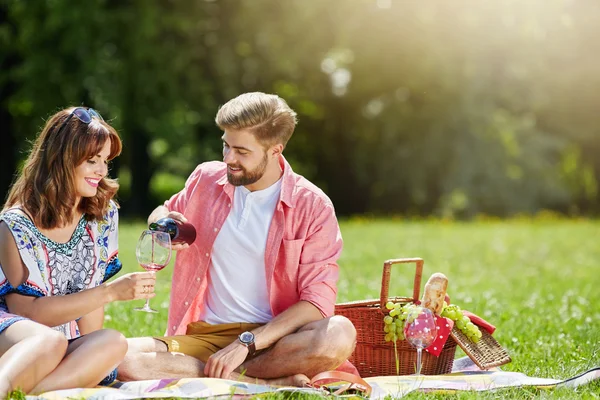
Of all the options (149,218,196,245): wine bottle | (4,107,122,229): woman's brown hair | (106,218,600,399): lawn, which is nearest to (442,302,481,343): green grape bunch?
(106,218,600,399): lawn

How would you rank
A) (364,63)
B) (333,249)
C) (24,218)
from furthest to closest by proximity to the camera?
(364,63) → (333,249) → (24,218)

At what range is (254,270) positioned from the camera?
15.7ft

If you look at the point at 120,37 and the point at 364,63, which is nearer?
the point at 120,37

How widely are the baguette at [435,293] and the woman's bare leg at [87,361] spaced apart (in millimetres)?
1843

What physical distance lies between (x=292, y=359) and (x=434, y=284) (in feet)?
3.37

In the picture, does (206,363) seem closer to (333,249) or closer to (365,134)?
(333,249)

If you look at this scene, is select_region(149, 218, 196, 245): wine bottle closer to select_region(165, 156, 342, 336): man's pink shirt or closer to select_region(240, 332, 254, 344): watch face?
select_region(165, 156, 342, 336): man's pink shirt

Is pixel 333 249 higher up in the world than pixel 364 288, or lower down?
higher up

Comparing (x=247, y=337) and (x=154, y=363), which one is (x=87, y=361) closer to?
(x=154, y=363)

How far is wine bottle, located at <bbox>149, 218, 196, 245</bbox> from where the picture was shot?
455 centimetres

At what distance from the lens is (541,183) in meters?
22.8

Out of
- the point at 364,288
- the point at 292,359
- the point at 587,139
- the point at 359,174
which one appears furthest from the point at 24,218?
the point at 587,139

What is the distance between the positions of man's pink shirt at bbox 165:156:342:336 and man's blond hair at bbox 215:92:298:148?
282 millimetres

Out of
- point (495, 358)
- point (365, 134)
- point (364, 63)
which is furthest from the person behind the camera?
point (365, 134)
